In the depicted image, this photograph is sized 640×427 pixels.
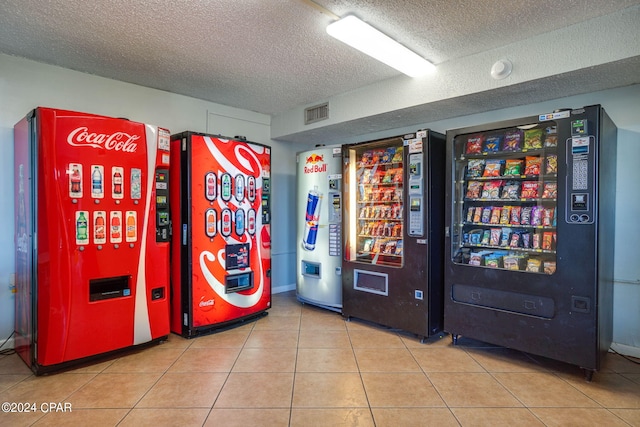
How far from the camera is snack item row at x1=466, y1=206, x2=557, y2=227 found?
272cm

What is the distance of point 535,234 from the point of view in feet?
9.23

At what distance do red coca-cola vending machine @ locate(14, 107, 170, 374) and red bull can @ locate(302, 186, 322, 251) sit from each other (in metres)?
1.68

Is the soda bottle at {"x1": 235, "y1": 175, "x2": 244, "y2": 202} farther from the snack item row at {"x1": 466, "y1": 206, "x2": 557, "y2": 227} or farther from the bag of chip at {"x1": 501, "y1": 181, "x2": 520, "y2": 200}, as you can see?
the bag of chip at {"x1": 501, "y1": 181, "x2": 520, "y2": 200}

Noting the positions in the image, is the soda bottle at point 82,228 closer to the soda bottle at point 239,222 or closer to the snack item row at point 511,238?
the soda bottle at point 239,222

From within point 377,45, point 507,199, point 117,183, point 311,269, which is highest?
point 377,45

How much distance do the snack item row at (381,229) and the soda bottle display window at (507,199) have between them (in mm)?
699

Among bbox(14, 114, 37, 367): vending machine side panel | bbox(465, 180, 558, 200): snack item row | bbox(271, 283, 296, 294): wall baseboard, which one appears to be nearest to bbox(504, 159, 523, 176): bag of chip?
bbox(465, 180, 558, 200): snack item row

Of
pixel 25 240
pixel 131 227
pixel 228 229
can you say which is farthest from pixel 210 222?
pixel 25 240

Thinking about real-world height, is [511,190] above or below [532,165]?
below

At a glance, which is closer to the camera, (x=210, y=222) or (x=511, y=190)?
(x=511, y=190)

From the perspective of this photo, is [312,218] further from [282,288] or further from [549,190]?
[549,190]

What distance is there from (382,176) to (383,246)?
0.77 m

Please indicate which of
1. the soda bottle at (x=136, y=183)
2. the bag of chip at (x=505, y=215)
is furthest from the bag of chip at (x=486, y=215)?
the soda bottle at (x=136, y=183)

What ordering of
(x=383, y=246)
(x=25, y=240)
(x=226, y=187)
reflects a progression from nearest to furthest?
(x=25, y=240), (x=226, y=187), (x=383, y=246)
